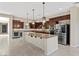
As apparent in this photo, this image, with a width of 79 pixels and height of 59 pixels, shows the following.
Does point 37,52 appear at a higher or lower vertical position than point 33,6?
lower

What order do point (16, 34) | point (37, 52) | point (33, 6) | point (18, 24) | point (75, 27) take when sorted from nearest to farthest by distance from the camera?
point (37, 52) < point (33, 6) < point (75, 27) < point (16, 34) < point (18, 24)

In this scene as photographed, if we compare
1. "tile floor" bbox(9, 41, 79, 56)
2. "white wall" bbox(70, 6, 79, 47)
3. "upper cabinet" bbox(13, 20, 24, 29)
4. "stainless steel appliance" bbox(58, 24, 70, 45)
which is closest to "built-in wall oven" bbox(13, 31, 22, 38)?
"upper cabinet" bbox(13, 20, 24, 29)

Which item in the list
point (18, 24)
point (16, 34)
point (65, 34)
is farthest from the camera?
point (18, 24)

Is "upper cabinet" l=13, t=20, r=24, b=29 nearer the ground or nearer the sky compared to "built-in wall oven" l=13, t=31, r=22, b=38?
nearer the sky

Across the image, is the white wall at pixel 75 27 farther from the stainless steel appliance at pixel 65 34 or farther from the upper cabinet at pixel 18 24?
the upper cabinet at pixel 18 24

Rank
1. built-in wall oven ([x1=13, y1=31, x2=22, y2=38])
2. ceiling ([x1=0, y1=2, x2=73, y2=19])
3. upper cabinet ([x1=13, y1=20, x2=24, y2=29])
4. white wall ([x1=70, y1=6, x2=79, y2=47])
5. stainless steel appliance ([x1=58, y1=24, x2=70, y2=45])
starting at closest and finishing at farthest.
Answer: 1. ceiling ([x1=0, y1=2, x2=73, y2=19])
2. white wall ([x1=70, y1=6, x2=79, y2=47])
3. stainless steel appliance ([x1=58, y1=24, x2=70, y2=45])
4. built-in wall oven ([x1=13, y1=31, x2=22, y2=38])
5. upper cabinet ([x1=13, y1=20, x2=24, y2=29])

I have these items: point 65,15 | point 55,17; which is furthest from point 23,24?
point 65,15

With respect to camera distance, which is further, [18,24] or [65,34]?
[18,24]

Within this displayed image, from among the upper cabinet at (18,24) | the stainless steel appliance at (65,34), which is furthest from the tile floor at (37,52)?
the upper cabinet at (18,24)

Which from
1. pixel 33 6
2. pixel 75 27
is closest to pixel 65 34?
pixel 75 27

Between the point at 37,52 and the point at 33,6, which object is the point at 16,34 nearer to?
the point at 33,6

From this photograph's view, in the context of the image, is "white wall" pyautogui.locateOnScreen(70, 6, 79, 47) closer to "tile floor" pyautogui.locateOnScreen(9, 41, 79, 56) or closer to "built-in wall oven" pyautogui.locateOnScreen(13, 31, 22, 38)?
"tile floor" pyautogui.locateOnScreen(9, 41, 79, 56)

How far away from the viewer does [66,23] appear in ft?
28.2

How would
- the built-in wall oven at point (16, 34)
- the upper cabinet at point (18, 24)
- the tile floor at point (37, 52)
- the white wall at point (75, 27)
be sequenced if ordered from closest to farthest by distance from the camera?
the tile floor at point (37, 52)
the white wall at point (75, 27)
the built-in wall oven at point (16, 34)
the upper cabinet at point (18, 24)
